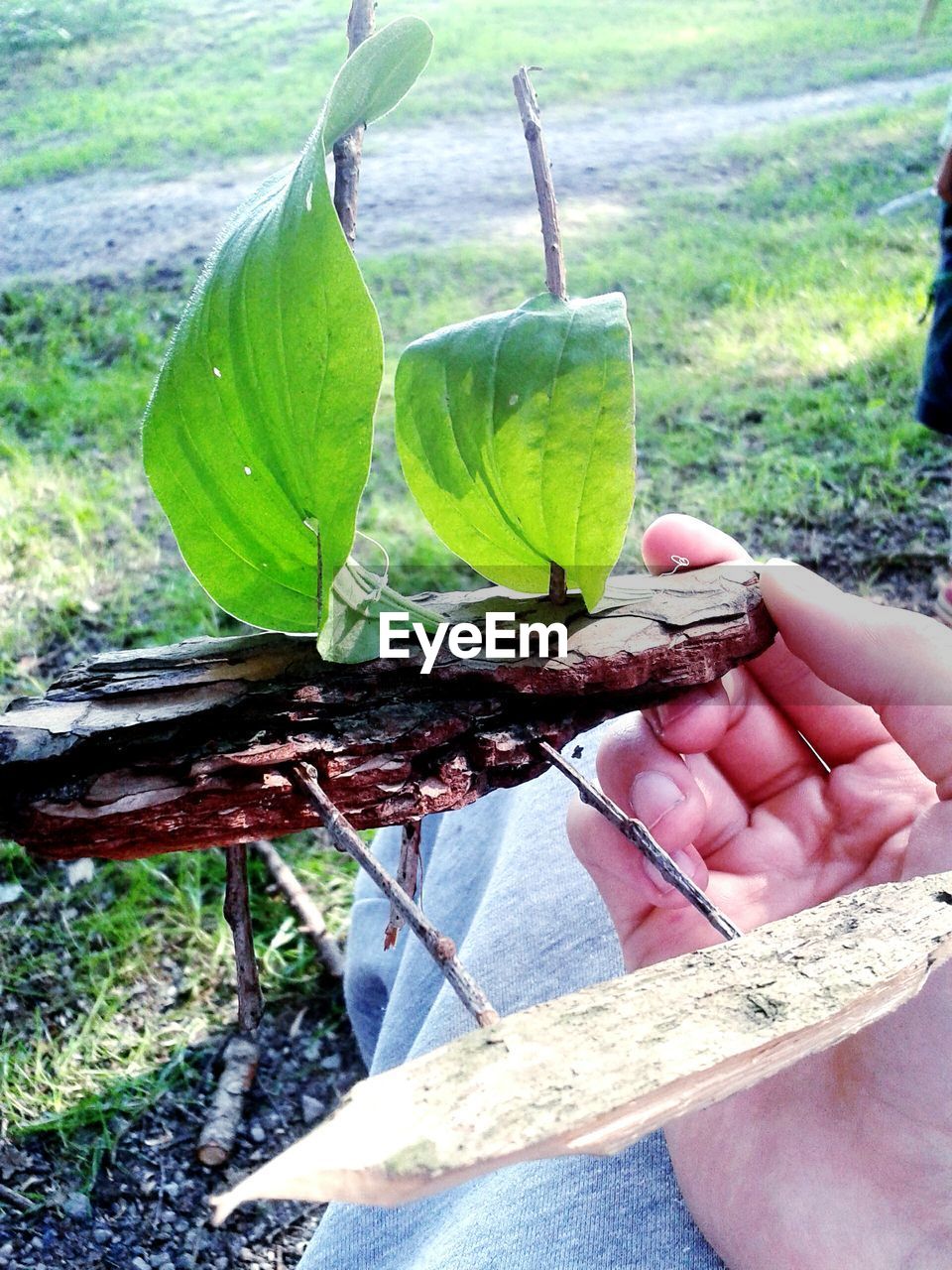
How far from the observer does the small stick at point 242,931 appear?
0.47m

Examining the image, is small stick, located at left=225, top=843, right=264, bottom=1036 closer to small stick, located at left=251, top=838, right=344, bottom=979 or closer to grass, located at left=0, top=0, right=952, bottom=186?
small stick, located at left=251, top=838, right=344, bottom=979

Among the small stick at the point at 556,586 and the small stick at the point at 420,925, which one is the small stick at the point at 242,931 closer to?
the small stick at the point at 420,925

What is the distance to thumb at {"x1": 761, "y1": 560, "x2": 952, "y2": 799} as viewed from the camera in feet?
1.91

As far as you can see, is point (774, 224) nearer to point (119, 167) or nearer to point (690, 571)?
point (119, 167)

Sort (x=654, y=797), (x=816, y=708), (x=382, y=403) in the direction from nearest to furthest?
(x=654, y=797) → (x=816, y=708) → (x=382, y=403)

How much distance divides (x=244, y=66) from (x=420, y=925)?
5.23ft

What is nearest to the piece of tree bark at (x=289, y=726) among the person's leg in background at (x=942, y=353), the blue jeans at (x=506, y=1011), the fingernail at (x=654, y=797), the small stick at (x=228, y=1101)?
the fingernail at (x=654, y=797)

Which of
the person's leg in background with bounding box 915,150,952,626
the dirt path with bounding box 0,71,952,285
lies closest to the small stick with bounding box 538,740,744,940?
the person's leg in background with bounding box 915,150,952,626

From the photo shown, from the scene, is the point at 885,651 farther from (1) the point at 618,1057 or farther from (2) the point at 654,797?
(1) the point at 618,1057

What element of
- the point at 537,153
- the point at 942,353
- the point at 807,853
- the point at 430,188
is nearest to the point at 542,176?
the point at 537,153

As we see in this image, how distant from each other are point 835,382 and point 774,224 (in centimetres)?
68

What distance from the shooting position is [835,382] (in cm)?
176

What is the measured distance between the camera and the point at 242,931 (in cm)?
47

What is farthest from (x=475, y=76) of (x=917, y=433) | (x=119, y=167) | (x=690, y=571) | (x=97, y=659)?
(x=97, y=659)
